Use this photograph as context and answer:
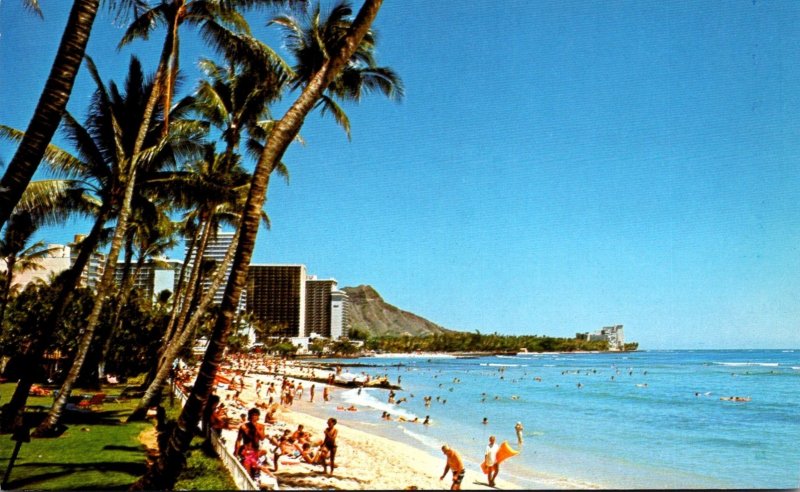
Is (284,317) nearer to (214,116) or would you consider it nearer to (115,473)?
(214,116)

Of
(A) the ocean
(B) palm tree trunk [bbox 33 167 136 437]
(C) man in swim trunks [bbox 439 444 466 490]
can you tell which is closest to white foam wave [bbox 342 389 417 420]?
(A) the ocean

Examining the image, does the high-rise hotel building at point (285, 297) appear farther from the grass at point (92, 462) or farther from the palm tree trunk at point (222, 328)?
the palm tree trunk at point (222, 328)

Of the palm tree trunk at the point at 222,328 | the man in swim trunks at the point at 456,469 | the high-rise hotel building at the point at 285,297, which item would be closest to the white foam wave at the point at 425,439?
the man in swim trunks at the point at 456,469

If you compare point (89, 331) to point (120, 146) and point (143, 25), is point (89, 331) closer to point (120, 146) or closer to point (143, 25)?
→ point (120, 146)

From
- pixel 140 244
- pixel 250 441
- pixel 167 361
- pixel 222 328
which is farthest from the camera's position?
pixel 140 244

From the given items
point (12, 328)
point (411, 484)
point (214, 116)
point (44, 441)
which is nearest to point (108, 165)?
point (214, 116)

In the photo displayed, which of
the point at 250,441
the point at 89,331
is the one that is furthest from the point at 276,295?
the point at 250,441
